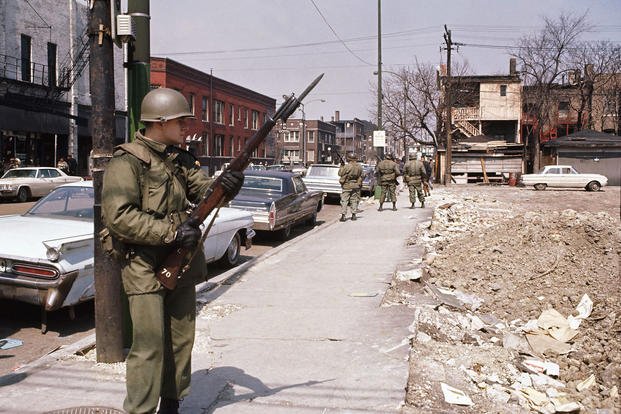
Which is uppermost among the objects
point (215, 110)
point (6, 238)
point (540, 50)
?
point (540, 50)

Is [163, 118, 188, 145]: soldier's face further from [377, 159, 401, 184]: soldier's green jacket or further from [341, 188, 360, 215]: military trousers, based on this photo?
[377, 159, 401, 184]: soldier's green jacket

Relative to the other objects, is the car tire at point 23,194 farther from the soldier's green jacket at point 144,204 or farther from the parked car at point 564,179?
the parked car at point 564,179

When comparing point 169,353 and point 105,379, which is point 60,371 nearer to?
Answer: point 105,379

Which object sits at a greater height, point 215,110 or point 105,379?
point 215,110

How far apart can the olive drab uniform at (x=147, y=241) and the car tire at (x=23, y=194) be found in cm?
2053

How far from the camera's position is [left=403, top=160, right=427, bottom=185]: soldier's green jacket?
731 inches

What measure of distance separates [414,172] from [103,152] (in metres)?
14.9

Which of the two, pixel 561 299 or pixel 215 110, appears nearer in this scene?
pixel 561 299

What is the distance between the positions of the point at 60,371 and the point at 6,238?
2.22 meters

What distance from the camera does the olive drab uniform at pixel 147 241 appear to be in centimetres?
311

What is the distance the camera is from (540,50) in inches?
1930

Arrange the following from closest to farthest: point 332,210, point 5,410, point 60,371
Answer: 1. point 5,410
2. point 60,371
3. point 332,210

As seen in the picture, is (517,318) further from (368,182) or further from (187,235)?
(368,182)

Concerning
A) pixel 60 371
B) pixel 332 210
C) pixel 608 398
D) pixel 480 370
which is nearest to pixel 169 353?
pixel 60 371
